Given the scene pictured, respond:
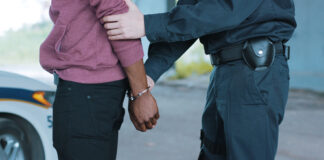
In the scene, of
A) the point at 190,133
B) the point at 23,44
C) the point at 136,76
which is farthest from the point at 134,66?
the point at 23,44

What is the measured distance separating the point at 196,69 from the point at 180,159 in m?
7.37

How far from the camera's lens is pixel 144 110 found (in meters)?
1.43

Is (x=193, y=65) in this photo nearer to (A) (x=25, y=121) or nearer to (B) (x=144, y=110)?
(A) (x=25, y=121)

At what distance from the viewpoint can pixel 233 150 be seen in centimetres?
159

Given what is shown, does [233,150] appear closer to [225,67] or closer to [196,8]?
[225,67]

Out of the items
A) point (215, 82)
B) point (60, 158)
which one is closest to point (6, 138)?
point (60, 158)

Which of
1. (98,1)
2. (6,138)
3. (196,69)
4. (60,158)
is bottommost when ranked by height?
(196,69)

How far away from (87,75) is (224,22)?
552 mm

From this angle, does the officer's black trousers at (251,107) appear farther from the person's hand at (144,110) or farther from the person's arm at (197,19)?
the person's hand at (144,110)

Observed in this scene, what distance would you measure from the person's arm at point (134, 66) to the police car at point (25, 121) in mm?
1248

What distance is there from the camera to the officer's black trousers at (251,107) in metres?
1.56

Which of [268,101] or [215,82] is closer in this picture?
[268,101]

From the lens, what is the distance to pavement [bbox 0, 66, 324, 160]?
4.06 meters

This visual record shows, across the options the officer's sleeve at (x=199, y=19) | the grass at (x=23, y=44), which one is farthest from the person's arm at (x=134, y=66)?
the grass at (x=23, y=44)
